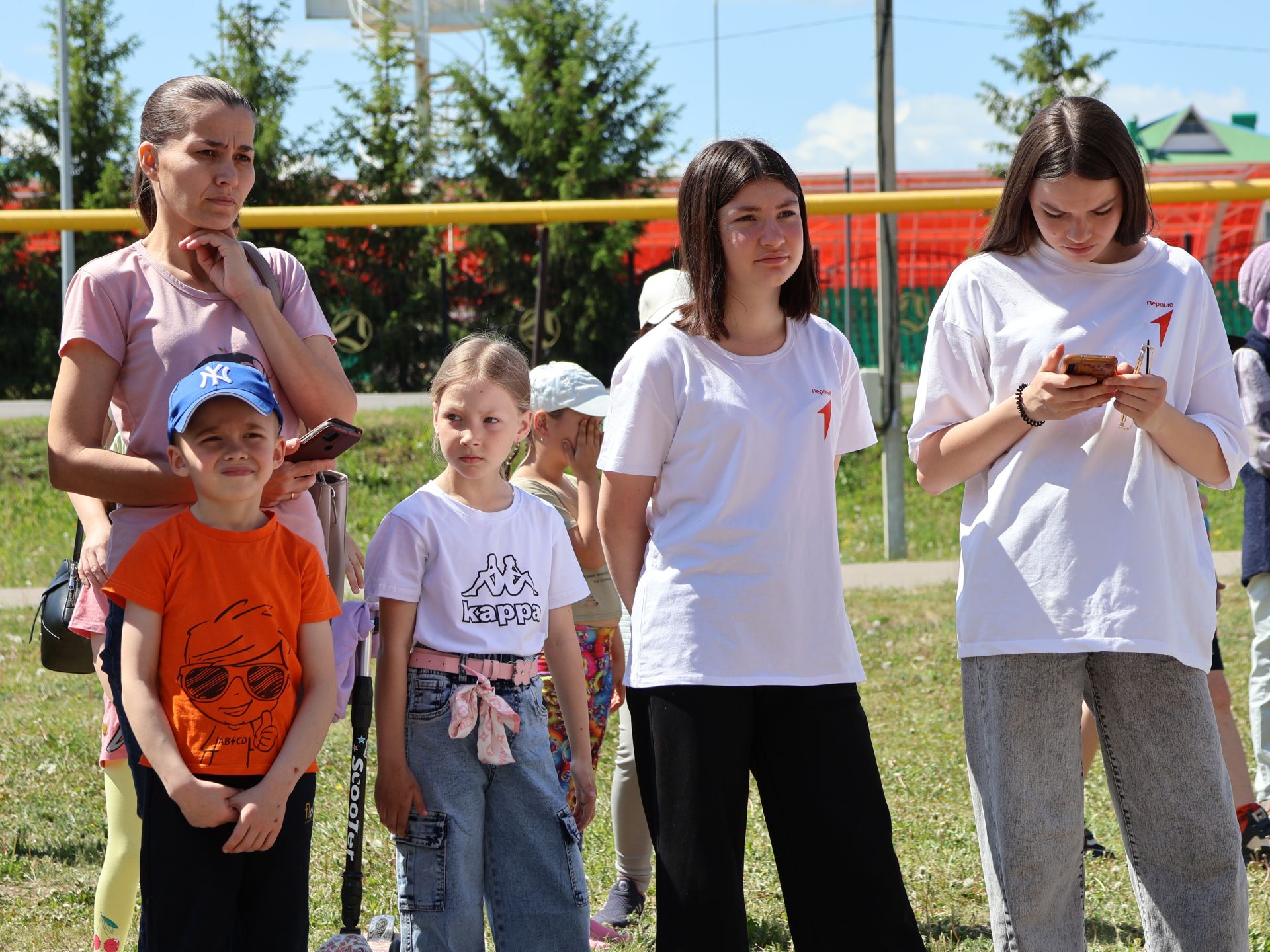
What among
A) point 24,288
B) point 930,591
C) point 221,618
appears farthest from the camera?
point 24,288

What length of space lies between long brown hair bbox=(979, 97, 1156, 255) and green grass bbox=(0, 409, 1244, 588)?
25.2 feet

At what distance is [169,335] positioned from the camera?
2.66 meters

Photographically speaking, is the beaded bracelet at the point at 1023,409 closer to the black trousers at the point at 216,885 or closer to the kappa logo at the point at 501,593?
the kappa logo at the point at 501,593

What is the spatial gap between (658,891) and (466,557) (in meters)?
0.83

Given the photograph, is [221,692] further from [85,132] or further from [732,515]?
[85,132]

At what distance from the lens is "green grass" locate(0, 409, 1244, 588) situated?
1062cm

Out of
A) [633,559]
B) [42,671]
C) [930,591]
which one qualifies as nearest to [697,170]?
[633,559]

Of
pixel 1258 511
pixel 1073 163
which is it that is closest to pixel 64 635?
pixel 1073 163

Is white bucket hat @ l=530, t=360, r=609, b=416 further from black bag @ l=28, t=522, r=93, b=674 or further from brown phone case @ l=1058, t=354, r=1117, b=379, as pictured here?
brown phone case @ l=1058, t=354, r=1117, b=379

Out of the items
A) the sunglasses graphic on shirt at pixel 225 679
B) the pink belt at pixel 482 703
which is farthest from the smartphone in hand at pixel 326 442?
the pink belt at pixel 482 703

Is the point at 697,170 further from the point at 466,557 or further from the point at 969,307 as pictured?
the point at 466,557

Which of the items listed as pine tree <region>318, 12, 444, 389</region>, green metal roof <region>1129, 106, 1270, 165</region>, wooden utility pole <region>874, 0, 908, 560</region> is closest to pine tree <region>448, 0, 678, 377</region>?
pine tree <region>318, 12, 444, 389</region>

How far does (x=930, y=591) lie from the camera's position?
8.65m

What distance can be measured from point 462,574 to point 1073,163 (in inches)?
60.2
